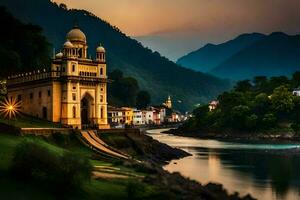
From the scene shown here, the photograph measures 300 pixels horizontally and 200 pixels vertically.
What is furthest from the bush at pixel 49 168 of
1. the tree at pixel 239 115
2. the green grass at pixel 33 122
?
the tree at pixel 239 115

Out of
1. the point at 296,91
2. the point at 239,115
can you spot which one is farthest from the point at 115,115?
the point at 296,91

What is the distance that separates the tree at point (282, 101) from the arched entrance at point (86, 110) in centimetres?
9241

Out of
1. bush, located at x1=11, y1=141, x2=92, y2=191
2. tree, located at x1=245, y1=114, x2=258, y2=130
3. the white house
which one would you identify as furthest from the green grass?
the white house

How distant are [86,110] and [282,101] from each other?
306 feet

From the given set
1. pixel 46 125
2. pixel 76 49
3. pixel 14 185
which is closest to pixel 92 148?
pixel 46 125

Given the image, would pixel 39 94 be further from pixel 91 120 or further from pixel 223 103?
pixel 223 103

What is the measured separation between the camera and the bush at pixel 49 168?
39.7 m

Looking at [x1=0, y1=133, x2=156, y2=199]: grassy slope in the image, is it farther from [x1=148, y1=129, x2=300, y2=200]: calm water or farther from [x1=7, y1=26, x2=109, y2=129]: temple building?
[x1=7, y1=26, x2=109, y2=129]: temple building

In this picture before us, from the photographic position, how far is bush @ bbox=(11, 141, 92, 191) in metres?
39.7

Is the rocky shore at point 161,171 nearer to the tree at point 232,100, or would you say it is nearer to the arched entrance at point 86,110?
the arched entrance at point 86,110

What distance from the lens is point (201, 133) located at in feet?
621

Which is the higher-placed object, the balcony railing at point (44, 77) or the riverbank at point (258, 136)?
the balcony railing at point (44, 77)

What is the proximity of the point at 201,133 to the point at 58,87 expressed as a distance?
110 metres

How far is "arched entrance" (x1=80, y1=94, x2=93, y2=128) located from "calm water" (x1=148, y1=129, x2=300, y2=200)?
52.0 ft
